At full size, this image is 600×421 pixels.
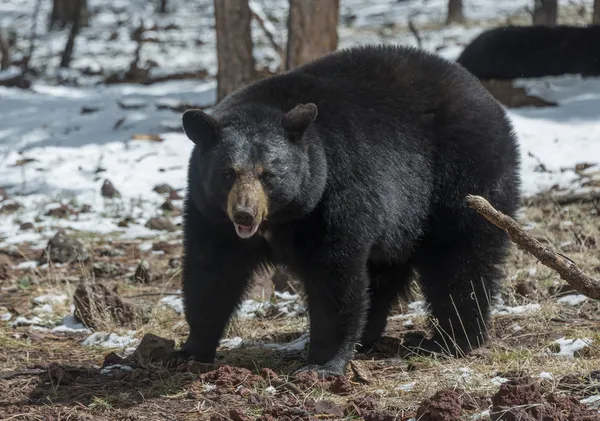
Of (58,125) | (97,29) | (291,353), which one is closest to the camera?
(291,353)

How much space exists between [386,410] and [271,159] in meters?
1.42

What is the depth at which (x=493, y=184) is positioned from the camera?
5699mm

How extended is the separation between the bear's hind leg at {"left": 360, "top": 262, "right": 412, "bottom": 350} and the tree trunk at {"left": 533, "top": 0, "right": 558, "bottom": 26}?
1047 centimetres

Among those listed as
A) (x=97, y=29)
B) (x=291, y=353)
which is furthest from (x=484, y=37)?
(x=97, y=29)

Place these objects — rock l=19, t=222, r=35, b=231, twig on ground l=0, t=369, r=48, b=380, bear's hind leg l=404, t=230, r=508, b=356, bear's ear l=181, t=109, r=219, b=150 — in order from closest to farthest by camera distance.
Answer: bear's ear l=181, t=109, r=219, b=150 < twig on ground l=0, t=369, r=48, b=380 < bear's hind leg l=404, t=230, r=508, b=356 < rock l=19, t=222, r=35, b=231

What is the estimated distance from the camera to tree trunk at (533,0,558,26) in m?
15.5

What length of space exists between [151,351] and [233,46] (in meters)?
8.08

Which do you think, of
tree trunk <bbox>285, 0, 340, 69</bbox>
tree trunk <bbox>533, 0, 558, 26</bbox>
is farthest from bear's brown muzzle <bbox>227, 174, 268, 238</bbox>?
tree trunk <bbox>533, 0, 558, 26</bbox>

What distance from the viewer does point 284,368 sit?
529 cm

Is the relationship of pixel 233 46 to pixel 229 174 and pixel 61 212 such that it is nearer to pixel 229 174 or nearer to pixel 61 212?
pixel 61 212

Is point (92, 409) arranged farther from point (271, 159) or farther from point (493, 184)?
point (493, 184)

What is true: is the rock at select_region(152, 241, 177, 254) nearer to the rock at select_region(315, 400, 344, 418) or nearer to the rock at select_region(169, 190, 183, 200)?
the rock at select_region(169, 190, 183, 200)

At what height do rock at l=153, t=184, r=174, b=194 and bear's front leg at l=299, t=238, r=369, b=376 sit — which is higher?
bear's front leg at l=299, t=238, r=369, b=376

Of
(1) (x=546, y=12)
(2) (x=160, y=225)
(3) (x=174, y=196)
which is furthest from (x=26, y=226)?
(1) (x=546, y=12)
